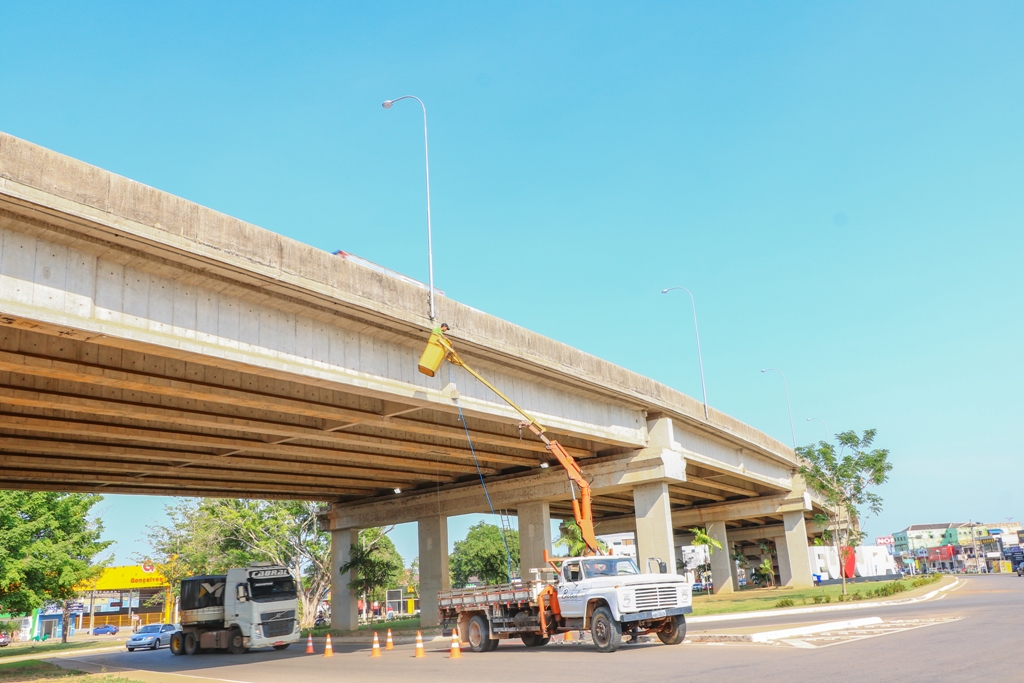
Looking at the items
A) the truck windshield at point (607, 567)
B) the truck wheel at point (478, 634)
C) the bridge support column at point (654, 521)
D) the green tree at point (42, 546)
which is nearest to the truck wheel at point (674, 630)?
the truck windshield at point (607, 567)

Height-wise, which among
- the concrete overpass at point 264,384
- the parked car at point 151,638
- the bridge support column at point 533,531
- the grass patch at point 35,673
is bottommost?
the parked car at point 151,638

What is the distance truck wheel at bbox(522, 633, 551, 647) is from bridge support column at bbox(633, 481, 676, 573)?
9355 mm

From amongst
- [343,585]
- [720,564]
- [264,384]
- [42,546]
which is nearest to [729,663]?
[264,384]

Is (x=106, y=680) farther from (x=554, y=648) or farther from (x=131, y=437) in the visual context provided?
(x=554, y=648)

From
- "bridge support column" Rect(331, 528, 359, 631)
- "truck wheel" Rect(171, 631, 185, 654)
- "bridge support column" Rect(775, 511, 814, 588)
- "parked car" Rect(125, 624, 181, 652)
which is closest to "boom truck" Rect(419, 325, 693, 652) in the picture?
"truck wheel" Rect(171, 631, 185, 654)

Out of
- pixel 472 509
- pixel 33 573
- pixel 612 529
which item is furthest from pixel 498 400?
pixel 612 529

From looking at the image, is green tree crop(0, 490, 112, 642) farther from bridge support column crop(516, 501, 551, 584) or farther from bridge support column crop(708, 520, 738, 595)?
bridge support column crop(708, 520, 738, 595)

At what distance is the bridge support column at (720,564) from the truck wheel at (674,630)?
143 feet

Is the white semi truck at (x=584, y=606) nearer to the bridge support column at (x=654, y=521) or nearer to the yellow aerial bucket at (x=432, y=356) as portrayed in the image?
the yellow aerial bucket at (x=432, y=356)

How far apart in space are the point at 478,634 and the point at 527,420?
5815mm

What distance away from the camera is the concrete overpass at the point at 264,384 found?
12672 millimetres

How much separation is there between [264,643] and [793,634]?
1862 cm

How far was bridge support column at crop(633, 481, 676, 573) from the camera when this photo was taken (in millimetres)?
29375

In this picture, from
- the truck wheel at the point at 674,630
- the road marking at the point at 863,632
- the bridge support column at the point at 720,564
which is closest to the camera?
the road marking at the point at 863,632
